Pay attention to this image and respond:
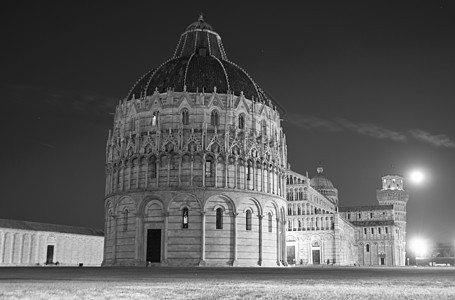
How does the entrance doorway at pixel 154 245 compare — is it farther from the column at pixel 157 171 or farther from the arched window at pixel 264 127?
the arched window at pixel 264 127

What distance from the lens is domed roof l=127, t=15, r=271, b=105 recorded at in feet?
209

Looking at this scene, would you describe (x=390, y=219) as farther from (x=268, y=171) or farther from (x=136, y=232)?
(x=136, y=232)

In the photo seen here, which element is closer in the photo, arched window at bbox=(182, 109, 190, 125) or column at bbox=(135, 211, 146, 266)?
column at bbox=(135, 211, 146, 266)

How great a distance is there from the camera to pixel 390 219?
465ft

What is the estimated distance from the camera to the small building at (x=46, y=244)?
3403 inches

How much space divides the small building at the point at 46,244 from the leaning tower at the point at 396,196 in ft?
274

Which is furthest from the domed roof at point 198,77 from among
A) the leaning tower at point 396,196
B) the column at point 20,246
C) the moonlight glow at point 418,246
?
the moonlight glow at point 418,246

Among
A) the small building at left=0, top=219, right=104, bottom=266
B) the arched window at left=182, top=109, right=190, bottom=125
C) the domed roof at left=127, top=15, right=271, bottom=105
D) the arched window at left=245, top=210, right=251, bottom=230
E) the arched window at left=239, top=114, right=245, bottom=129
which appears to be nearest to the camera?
the arched window at left=245, top=210, right=251, bottom=230

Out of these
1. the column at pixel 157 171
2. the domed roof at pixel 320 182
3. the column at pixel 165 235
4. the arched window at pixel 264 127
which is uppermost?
the domed roof at pixel 320 182

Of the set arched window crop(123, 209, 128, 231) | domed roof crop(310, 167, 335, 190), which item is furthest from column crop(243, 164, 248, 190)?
domed roof crop(310, 167, 335, 190)

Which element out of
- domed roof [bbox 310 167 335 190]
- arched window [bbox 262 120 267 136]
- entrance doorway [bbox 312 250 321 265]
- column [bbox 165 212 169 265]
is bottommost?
entrance doorway [bbox 312 250 321 265]

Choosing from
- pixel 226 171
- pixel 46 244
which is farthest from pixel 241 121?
pixel 46 244

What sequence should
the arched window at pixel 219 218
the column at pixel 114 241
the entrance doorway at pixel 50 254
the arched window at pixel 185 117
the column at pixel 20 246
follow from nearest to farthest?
1. the arched window at pixel 219 218
2. the arched window at pixel 185 117
3. the column at pixel 114 241
4. the column at pixel 20 246
5. the entrance doorway at pixel 50 254

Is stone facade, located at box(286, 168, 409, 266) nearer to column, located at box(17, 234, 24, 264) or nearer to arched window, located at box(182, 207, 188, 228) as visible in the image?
column, located at box(17, 234, 24, 264)
